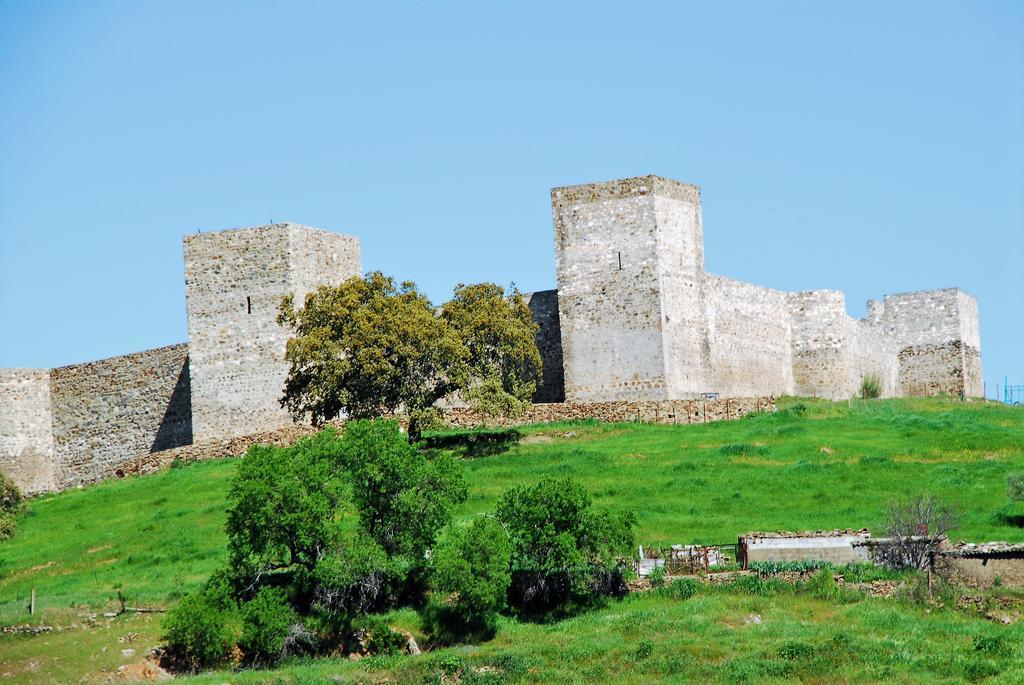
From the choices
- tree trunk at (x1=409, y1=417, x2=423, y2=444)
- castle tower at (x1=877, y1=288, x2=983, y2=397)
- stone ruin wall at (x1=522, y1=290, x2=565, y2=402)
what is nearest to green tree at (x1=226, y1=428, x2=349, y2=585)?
tree trunk at (x1=409, y1=417, x2=423, y2=444)

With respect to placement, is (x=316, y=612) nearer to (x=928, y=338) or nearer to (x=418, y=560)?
(x=418, y=560)

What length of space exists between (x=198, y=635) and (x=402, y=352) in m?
13.8

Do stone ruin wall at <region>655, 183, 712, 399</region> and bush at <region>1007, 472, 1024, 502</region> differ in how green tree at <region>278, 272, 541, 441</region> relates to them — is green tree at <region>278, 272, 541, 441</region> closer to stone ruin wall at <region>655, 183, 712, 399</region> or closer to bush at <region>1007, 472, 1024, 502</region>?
stone ruin wall at <region>655, 183, 712, 399</region>

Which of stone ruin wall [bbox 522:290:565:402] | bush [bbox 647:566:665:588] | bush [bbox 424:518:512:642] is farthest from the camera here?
stone ruin wall [bbox 522:290:565:402]

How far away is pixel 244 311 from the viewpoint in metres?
49.8

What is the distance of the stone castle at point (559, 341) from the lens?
48.2 metres

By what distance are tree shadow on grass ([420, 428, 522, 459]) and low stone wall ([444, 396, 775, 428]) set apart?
45.5 inches

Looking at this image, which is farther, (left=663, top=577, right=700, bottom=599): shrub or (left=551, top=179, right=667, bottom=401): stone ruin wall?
(left=551, top=179, right=667, bottom=401): stone ruin wall

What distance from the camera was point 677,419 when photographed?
46250mm

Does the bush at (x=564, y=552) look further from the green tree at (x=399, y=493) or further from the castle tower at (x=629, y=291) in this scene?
the castle tower at (x=629, y=291)

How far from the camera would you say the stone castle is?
48219 mm

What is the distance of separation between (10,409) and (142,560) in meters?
19.6

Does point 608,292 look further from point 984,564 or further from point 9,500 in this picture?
Answer: point 984,564

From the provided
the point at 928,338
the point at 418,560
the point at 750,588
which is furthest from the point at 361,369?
the point at 928,338
